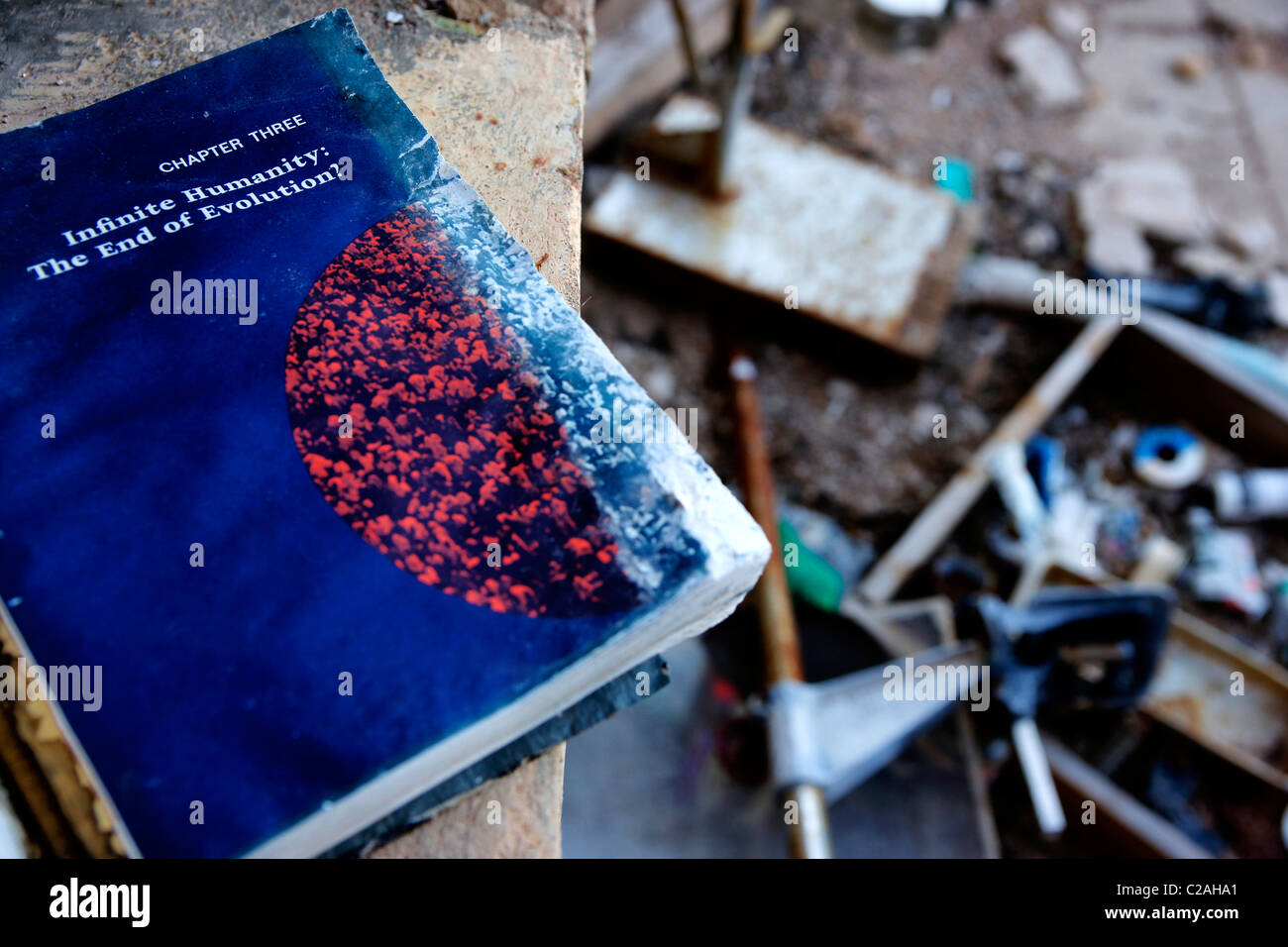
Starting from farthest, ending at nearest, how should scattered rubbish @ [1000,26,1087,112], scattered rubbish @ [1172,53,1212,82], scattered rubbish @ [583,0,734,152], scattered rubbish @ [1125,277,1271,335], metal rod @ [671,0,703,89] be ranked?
scattered rubbish @ [1172,53,1212,82] < scattered rubbish @ [1000,26,1087,112] < scattered rubbish @ [583,0,734,152] < scattered rubbish @ [1125,277,1271,335] < metal rod @ [671,0,703,89]

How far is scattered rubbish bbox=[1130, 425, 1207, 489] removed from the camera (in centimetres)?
255

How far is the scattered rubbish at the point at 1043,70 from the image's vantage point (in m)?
3.41

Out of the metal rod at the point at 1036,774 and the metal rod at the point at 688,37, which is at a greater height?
the metal rod at the point at 688,37

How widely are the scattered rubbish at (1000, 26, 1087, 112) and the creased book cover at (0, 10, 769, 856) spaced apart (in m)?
3.46

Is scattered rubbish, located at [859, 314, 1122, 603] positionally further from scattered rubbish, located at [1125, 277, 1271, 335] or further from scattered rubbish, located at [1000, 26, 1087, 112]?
scattered rubbish, located at [1000, 26, 1087, 112]

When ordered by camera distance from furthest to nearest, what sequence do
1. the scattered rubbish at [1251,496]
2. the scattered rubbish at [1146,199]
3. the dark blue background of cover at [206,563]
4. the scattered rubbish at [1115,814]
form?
the scattered rubbish at [1146,199] < the scattered rubbish at [1251,496] < the scattered rubbish at [1115,814] < the dark blue background of cover at [206,563]

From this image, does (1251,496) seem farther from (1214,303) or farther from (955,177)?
(955,177)

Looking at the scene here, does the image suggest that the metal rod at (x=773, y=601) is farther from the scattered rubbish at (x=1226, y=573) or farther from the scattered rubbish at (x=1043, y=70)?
the scattered rubbish at (x=1043, y=70)

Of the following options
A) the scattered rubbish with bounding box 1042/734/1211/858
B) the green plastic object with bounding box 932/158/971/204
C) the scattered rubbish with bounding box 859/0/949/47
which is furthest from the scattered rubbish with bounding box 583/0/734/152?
the scattered rubbish with bounding box 1042/734/1211/858

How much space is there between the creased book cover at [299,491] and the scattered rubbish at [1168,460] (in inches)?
96.1

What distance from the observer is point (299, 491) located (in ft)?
1.80

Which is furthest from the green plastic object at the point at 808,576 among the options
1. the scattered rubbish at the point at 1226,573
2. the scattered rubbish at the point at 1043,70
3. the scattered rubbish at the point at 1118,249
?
the scattered rubbish at the point at 1043,70

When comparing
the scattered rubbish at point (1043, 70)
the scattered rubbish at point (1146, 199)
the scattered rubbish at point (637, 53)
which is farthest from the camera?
the scattered rubbish at point (1043, 70)

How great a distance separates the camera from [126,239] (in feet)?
2.12
